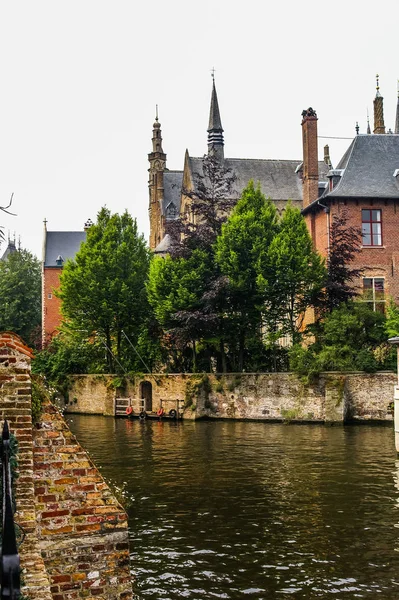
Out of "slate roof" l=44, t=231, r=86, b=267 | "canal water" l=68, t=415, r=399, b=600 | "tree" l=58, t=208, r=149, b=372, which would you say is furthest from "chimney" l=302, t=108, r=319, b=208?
"slate roof" l=44, t=231, r=86, b=267

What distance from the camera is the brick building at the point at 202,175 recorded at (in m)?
57.0

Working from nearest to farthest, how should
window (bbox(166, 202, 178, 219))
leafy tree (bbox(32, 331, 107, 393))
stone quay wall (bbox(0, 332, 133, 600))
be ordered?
stone quay wall (bbox(0, 332, 133, 600))
leafy tree (bbox(32, 331, 107, 393))
window (bbox(166, 202, 178, 219))

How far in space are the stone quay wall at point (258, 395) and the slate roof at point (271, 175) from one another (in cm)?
2170

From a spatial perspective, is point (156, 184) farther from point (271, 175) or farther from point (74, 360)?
point (74, 360)

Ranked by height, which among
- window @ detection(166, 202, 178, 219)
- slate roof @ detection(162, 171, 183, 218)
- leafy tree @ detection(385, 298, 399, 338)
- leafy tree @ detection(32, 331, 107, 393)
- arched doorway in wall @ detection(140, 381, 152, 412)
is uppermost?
slate roof @ detection(162, 171, 183, 218)

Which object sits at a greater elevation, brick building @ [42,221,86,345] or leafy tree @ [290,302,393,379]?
brick building @ [42,221,86,345]

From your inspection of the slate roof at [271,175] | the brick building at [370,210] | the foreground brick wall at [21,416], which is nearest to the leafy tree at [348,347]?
the brick building at [370,210]

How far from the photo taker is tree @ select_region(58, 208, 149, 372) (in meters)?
43.6

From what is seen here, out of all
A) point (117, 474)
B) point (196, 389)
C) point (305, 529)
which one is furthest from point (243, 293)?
point (305, 529)

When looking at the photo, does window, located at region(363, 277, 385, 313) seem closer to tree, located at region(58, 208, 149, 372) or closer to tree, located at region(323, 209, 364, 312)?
tree, located at region(323, 209, 364, 312)

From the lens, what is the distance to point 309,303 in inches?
1494

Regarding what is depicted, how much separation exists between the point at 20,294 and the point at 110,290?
29.7 metres

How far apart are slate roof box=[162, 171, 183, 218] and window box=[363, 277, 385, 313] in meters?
30.8

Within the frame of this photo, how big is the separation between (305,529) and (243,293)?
25033mm
